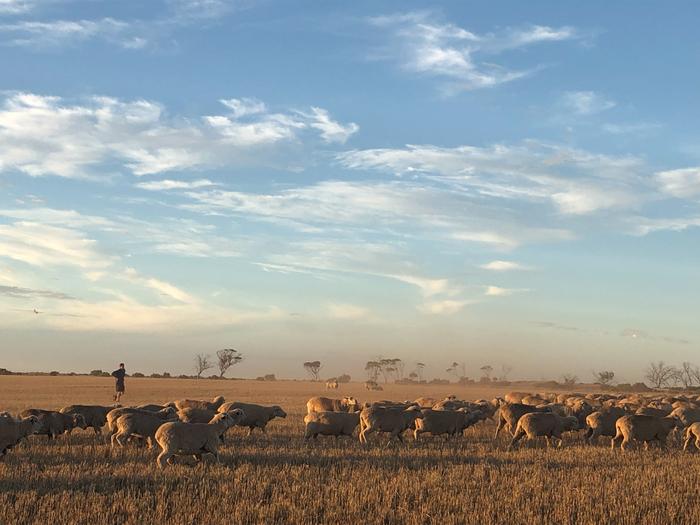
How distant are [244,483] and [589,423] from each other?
1371 cm

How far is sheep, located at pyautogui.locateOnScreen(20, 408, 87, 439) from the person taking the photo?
61.2 feet

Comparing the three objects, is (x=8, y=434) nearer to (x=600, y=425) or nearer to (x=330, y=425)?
(x=330, y=425)

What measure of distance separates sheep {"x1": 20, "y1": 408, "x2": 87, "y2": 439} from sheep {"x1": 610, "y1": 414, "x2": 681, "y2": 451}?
1566cm

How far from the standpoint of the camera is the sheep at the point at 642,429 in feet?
63.9

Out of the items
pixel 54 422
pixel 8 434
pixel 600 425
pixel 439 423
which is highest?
pixel 8 434

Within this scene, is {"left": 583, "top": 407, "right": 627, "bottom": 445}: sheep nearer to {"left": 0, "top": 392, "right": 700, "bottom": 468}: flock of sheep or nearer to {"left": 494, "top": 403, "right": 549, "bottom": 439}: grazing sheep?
{"left": 0, "top": 392, "right": 700, "bottom": 468}: flock of sheep

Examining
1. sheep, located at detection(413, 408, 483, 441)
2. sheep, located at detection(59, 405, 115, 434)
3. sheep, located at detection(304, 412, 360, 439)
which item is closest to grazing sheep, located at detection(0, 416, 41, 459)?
sheep, located at detection(59, 405, 115, 434)

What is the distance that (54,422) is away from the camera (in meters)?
18.8

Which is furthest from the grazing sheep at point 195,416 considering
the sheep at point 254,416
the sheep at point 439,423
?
the sheep at point 439,423

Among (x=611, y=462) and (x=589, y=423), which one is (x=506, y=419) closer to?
(x=589, y=423)

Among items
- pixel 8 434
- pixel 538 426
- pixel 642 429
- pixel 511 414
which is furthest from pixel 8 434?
pixel 642 429

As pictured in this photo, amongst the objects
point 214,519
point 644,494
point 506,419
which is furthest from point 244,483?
point 506,419

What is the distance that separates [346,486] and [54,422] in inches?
421

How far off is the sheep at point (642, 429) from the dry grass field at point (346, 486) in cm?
167
